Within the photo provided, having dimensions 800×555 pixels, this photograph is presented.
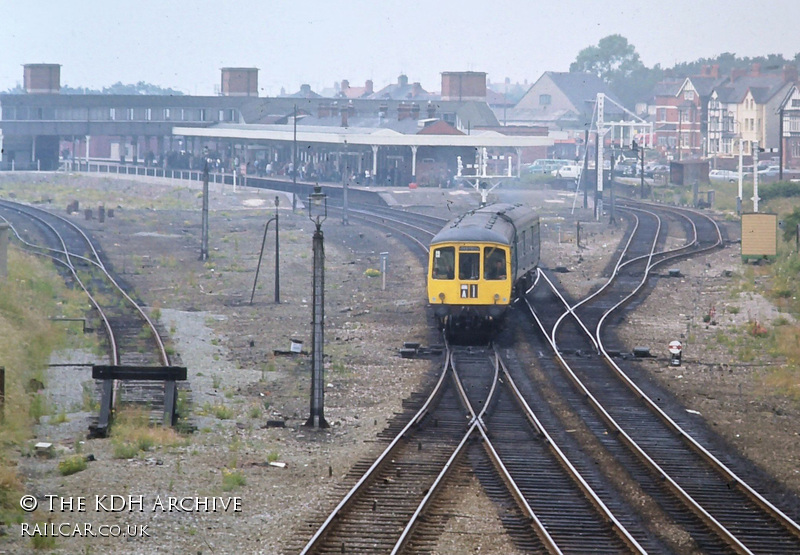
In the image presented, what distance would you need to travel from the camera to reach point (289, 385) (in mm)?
20953

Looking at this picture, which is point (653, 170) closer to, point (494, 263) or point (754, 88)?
point (754, 88)

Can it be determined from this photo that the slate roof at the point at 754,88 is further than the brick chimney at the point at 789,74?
Yes

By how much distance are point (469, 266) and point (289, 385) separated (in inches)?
221

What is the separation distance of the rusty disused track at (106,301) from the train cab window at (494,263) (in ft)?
22.7

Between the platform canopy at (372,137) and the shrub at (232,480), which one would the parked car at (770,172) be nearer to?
the platform canopy at (372,137)

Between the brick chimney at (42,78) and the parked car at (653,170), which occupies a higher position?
the brick chimney at (42,78)

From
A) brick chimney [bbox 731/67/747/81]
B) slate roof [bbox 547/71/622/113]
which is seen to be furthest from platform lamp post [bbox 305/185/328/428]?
slate roof [bbox 547/71/622/113]

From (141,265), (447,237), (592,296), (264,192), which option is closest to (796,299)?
(592,296)

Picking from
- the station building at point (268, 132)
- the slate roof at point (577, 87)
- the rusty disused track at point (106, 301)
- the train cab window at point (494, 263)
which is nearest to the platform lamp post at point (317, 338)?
the rusty disused track at point (106, 301)

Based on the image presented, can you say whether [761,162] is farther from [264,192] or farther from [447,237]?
[447,237]

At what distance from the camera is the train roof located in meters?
24.9

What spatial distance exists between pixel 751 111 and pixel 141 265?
253ft

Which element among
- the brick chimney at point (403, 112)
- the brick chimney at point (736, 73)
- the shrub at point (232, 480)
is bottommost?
the shrub at point (232, 480)

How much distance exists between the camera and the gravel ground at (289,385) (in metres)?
12.9
